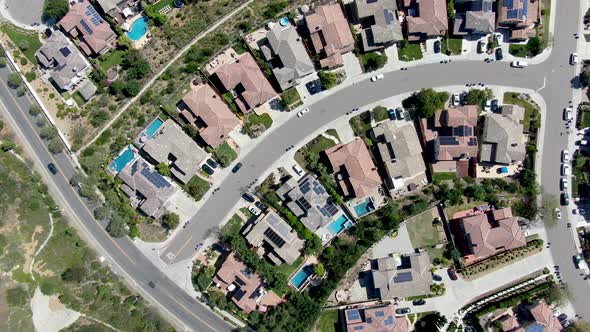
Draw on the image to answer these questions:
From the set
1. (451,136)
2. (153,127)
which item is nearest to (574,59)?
(451,136)

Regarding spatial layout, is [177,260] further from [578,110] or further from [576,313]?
[578,110]

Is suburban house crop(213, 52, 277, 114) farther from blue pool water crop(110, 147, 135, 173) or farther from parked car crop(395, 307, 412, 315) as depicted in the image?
parked car crop(395, 307, 412, 315)

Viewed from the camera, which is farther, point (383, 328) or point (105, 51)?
point (105, 51)

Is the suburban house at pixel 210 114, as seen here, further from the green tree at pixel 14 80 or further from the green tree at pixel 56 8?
the green tree at pixel 14 80

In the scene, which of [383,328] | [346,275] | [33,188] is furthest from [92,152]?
[383,328]

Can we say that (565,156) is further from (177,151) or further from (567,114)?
(177,151)
